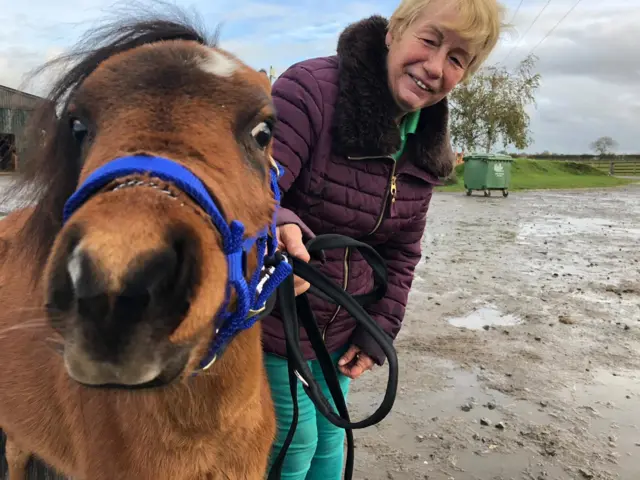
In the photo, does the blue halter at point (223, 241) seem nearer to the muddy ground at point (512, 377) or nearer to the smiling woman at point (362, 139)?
the smiling woman at point (362, 139)

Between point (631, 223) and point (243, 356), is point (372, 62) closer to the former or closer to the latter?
point (243, 356)

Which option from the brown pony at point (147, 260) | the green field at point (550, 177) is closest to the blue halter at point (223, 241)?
the brown pony at point (147, 260)

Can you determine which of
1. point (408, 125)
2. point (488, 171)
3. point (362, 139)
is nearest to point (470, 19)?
point (408, 125)

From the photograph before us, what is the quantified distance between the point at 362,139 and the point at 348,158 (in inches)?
4.9

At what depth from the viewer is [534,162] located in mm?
45031

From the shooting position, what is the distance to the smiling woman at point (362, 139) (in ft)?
7.81

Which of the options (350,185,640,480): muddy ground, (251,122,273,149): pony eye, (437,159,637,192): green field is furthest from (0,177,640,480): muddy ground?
(437,159,637,192): green field

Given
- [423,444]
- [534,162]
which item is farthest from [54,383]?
[534,162]

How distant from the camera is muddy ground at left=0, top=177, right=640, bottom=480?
13.1 ft

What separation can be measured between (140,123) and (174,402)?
35.3 inches

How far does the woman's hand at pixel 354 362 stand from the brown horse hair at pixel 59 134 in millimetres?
1534

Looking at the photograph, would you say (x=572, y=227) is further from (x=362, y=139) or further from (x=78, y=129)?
(x=78, y=129)

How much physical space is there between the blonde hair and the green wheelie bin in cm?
2429

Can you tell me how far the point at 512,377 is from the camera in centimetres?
523
